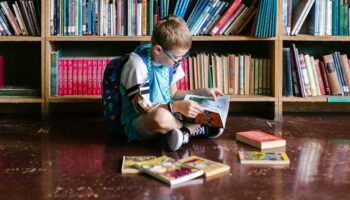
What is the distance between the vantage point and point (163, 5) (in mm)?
2926

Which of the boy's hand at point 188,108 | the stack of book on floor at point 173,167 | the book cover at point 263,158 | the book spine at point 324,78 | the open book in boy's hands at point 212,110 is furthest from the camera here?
the book spine at point 324,78

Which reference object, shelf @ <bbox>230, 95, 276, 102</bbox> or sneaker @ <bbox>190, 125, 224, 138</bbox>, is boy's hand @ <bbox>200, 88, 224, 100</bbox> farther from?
shelf @ <bbox>230, 95, 276, 102</bbox>

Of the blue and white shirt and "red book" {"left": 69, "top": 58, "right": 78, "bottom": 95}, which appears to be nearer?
the blue and white shirt

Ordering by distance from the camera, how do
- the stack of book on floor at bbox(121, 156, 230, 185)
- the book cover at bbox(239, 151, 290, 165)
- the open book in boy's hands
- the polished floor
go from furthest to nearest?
the open book in boy's hands < the book cover at bbox(239, 151, 290, 165) < the stack of book on floor at bbox(121, 156, 230, 185) < the polished floor

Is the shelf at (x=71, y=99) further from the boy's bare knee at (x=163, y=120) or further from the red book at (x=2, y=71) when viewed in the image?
the boy's bare knee at (x=163, y=120)

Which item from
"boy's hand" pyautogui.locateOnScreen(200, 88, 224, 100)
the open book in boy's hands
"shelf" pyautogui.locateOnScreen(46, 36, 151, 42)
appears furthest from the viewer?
"shelf" pyautogui.locateOnScreen(46, 36, 151, 42)

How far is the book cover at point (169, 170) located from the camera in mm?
1761

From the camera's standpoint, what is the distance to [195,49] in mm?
3260

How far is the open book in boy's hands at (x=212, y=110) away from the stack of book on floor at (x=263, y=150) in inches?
5.6

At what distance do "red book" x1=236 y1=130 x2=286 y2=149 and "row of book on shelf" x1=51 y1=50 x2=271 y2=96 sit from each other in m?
0.63

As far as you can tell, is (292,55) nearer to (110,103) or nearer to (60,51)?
(110,103)

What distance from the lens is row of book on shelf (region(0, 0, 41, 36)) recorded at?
2.92 meters

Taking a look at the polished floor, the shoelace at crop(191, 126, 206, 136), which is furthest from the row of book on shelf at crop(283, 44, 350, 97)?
the shoelace at crop(191, 126, 206, 136)

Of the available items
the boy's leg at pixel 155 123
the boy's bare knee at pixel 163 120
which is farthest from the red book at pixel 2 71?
the boy's bare knee at pixel 163 120
